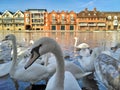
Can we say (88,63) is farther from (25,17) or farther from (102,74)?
(25,17)

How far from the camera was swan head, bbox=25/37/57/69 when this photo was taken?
239cm

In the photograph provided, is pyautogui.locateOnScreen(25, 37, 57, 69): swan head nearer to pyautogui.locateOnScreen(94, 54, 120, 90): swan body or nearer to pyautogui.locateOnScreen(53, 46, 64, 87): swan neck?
pyautogui.locateOnScreen(53, 46, 64, 87): swan neck

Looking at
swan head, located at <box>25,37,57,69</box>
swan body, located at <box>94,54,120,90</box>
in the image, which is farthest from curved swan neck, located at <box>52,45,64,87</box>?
swan body, located at <box>94,54,120,90</box>

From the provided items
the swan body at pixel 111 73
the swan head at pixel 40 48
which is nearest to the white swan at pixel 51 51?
the swan head at pixel 40 48

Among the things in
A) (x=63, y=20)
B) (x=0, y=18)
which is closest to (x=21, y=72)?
(x=63, y=20)

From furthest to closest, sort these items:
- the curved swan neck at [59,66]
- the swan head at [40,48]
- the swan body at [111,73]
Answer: the swan body at [111,73] → the curved swan neck at [59,66] → the swan head at [40,48]

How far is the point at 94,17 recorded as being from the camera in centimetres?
7681

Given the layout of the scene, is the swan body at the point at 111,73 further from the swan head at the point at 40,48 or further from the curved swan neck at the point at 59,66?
the swan head at the point at 40,48

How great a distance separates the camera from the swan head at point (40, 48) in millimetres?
2387

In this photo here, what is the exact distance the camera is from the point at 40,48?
7.88 feet

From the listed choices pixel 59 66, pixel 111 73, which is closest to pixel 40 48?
pixel 59 66

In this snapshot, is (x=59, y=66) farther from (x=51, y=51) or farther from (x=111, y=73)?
(x=111, y=73)

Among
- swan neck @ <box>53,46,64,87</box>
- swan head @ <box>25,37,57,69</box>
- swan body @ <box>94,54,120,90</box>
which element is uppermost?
swan head @ <box>25,37,57,69</box>

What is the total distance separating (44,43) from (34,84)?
109 inches
